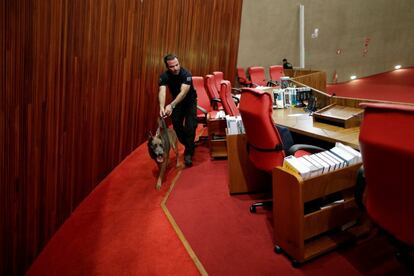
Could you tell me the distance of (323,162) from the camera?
5.80ft

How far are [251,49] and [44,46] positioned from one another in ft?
23.9

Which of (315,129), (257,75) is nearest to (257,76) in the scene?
(257,75)

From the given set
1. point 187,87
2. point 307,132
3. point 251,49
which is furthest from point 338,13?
point 307,132

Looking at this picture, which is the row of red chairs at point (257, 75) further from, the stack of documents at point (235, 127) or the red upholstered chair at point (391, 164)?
the red upholstered chair at point (391, 164)

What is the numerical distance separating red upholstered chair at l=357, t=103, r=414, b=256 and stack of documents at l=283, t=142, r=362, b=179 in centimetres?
47

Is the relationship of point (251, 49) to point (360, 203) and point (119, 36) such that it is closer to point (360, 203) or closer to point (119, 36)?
point (119, 36)

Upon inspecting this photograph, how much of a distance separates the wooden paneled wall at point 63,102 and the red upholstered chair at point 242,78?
3581 mm

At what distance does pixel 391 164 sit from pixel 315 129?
4.04 feet

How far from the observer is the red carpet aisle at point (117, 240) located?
6.03 feet

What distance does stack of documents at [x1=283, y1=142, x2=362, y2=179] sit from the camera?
5.55ft

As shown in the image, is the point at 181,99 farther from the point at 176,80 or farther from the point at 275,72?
the point at 275,72

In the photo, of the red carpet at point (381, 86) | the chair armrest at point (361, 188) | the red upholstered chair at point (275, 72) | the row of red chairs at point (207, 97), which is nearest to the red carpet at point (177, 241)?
the chair armrest at point (361, 188)

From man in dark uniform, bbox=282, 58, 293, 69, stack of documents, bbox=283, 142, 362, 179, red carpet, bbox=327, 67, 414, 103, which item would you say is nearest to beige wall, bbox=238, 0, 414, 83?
man in dark uniform, bbox=282, 58, 293, 69

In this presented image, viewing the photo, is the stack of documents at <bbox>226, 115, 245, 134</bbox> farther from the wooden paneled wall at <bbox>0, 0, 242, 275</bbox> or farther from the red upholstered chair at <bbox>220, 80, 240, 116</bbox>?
the wooden paneled wall at <bbox>0, 0, 242, 275</bbox>
